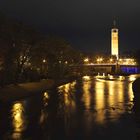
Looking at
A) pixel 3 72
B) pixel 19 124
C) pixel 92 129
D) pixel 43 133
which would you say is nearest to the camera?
pixel 43 133

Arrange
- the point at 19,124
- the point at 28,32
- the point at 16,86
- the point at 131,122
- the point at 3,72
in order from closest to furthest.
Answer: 1. the point at 19,124
2. the point at 131,122
3. the point at 16,86
4. the point at 3,72
5. the point at 28,32

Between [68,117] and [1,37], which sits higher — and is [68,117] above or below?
below

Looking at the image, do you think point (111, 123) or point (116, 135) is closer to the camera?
point (116, 135)

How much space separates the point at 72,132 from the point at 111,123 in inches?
167

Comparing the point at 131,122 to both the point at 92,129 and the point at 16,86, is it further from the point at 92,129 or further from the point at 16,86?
the point at 16,86

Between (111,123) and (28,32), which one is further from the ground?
(28,32)

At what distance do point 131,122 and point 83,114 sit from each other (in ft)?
16.1

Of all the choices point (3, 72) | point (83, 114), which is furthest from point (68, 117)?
point (3, 72)

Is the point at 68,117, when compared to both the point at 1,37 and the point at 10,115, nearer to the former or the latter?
the point at 10,115

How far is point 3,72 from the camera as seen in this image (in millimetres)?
61000

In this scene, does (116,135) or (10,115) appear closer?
(116,135)

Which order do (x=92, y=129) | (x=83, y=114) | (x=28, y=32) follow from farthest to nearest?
1. (x=28, y=32)
2. (x=83, y=114)
3. (x=92, y=129)

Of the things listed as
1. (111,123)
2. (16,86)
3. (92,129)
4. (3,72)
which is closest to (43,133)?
(92,129)

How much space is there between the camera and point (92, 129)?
70.0ft
